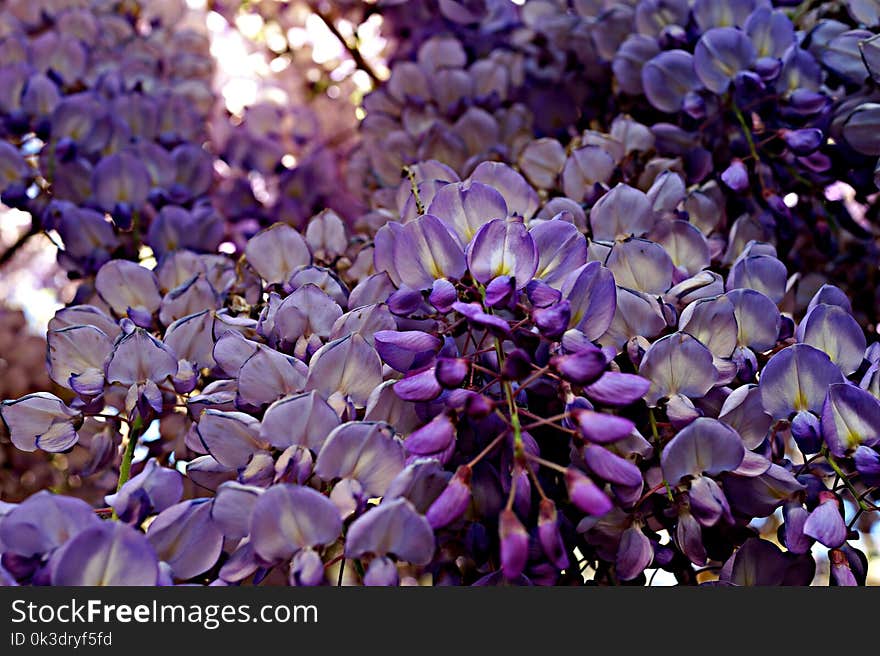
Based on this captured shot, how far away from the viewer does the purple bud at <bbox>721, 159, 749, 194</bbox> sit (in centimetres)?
68

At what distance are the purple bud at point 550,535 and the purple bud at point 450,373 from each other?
73mm

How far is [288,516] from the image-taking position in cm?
41

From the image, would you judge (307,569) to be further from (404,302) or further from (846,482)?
(846,482)

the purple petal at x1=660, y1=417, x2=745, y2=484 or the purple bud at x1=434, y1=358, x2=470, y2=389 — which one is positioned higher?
the purple bud at x1=434, y1=358, x2=470, y2=389

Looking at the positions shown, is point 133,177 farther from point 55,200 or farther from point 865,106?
point 865,106

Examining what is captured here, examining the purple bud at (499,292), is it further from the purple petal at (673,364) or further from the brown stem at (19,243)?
the brown stem at (19,243)

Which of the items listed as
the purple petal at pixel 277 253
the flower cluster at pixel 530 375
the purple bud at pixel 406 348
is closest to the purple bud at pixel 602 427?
the flower cluster at pixel 530 375

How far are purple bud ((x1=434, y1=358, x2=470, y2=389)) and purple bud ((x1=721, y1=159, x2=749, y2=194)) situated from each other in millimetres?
364

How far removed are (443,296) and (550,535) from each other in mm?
151

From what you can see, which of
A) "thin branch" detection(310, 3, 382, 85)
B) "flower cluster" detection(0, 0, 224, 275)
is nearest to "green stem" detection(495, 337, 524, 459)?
"flower cluster" detection(0, 0, 224, 275)

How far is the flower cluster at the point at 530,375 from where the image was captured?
417mm

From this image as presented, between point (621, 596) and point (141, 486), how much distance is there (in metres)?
0.26

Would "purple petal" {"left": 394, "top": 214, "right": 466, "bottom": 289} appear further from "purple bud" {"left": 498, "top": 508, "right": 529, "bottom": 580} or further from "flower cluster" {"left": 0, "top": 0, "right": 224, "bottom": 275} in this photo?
"flower cluster" {"left": 0, "top": 0, "right": 224, "bottom": 275}

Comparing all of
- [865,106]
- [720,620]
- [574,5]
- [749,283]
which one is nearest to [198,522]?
[720,620]
